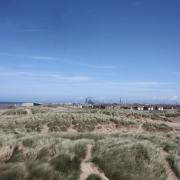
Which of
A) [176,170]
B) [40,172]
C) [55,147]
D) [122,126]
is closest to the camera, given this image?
[40,172]

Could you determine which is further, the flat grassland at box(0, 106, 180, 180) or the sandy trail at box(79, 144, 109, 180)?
the sandy trail at box(79, 144, 109, 180)

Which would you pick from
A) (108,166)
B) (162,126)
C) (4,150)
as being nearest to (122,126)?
(162,126)

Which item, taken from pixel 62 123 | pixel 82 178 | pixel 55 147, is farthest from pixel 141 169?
pixel 62 123

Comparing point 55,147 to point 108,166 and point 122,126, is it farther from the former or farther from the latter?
point 122,126

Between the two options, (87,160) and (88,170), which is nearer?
(88,170)

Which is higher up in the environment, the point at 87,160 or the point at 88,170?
the point at 87,160

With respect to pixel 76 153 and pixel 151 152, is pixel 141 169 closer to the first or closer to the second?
pixel 151 152

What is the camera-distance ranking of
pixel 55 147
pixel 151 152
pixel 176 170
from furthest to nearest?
pixel 55 147
pixel 151 152
pixel 176 170

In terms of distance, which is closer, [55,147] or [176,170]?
[176,170]

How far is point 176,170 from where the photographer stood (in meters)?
14.7

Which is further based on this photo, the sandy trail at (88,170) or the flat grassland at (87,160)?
the sandy trail at (88,170)

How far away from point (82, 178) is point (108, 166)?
1512 mm

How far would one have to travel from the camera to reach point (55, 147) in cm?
1825

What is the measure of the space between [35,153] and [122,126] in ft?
→ 92.4
